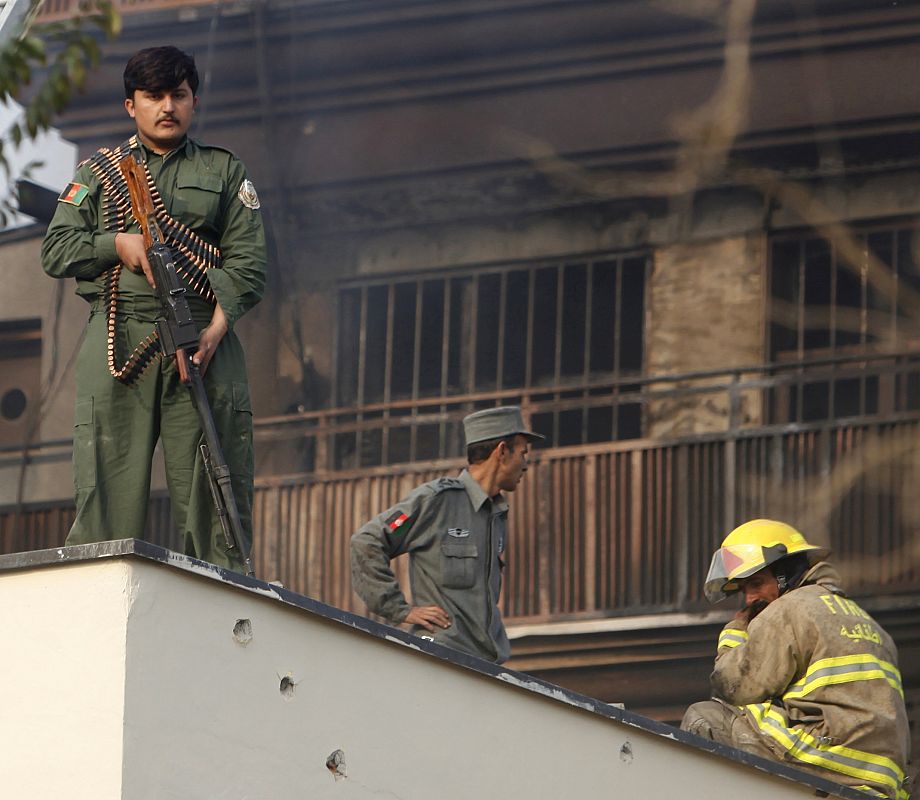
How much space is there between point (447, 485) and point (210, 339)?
1.82m

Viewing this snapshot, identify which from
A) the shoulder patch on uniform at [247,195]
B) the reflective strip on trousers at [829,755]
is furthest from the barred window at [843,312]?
the shoulder patch on uniform at [247,195]

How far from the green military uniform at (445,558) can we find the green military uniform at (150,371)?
139 centimetres

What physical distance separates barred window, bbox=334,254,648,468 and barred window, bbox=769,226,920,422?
80 cm

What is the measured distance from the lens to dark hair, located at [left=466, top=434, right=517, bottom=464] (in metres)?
8.07

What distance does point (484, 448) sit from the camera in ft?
26.5

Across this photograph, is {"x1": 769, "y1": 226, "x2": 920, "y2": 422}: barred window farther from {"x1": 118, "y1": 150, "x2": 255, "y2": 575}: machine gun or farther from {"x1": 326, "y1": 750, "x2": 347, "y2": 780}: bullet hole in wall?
{"x1": 326, "y1": 750, "x2": 347, "y2": 780}: bullet hole in wall

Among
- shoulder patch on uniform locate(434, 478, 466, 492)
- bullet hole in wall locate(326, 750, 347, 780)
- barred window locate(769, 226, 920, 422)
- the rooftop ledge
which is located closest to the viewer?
the rooftop ledge

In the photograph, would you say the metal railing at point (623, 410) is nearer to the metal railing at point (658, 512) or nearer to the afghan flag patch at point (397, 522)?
the metal railing at point (658, 512)

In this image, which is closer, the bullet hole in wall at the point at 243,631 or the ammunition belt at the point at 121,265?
the bullet hole in wall at the point at 243,631

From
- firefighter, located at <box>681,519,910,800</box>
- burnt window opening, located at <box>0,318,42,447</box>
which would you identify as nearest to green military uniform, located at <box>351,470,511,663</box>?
firefighter, located at <box>681,519,910,800</box>

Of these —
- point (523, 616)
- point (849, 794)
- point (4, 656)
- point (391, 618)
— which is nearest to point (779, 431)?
point (523, 616)

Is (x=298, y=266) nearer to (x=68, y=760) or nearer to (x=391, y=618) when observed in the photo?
(x=391, y=618)

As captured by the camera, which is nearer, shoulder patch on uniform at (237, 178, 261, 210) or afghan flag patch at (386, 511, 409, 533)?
shoulder patch on uniform at (237, 178, 261, 210)

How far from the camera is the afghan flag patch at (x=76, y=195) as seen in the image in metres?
6.62
